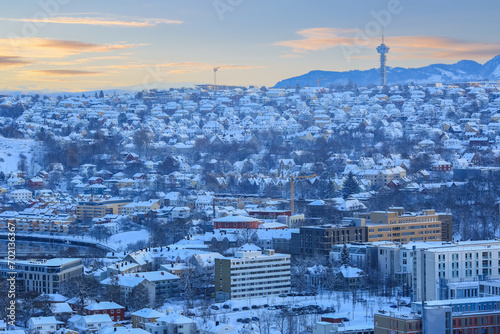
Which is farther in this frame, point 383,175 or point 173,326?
point 383,175

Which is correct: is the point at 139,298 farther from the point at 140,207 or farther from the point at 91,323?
the point at 140,207

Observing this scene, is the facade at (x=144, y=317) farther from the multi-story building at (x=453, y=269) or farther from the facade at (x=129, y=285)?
the multi-story building at (x=453, y=269)

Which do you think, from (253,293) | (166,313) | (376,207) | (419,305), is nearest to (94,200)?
(376,207)

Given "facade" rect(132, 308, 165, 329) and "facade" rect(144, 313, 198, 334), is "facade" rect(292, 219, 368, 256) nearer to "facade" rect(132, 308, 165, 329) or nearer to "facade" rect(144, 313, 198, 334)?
"facade" rect(132, 308, 165, 329)

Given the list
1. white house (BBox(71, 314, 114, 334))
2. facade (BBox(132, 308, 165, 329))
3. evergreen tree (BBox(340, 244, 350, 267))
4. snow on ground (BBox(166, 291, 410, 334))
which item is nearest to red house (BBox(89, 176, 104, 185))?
evergreen tree (BBox(340, 244, 350, 267))

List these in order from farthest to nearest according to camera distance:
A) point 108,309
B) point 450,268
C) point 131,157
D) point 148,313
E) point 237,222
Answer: point 131,157 < point 237,222 < point 450,268 < point 108,309 < point 148,313

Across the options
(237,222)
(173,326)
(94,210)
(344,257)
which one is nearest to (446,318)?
(173,326)
